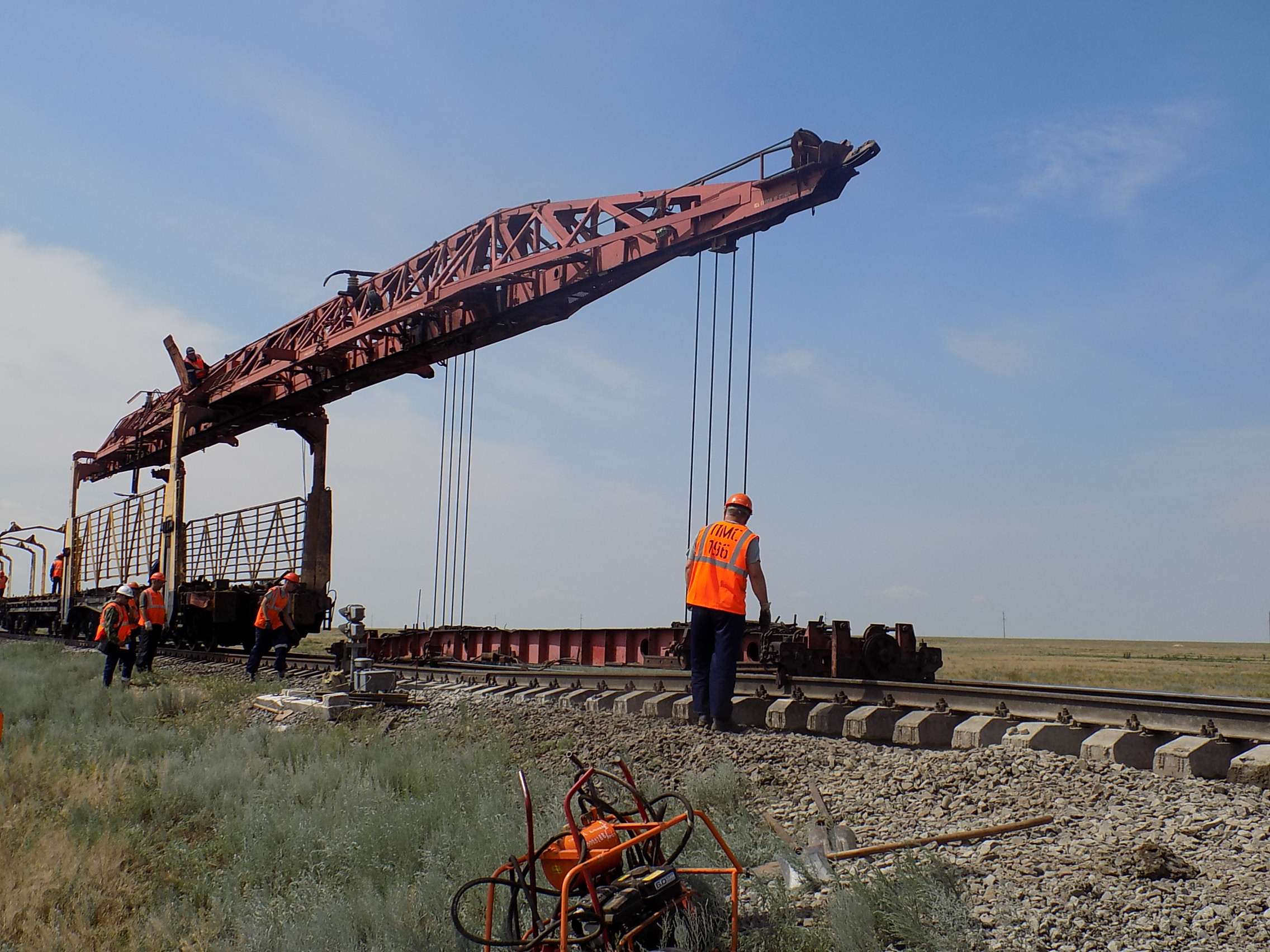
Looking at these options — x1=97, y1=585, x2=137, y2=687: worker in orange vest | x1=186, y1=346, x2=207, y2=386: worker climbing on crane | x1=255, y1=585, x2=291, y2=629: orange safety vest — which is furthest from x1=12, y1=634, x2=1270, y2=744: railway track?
x1=186, y1=346, x2=207, y2=386: worker climbing on crane

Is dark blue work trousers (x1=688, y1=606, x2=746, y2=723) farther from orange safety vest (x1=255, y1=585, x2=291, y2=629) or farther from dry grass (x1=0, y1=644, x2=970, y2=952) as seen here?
orange safety vest (x1=255, y1=585, x2=291, y2=629)

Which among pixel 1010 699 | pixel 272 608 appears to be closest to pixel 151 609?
pixel 272 608

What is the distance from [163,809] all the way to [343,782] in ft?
4.64

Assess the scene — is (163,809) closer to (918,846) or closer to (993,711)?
(918,846)

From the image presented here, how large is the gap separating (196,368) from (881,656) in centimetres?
1694

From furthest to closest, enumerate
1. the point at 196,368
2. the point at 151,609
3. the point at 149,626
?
the point at 196,368 < the point at 151,609 < the point at 149,626

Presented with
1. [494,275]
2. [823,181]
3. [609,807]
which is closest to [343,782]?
[609,807]

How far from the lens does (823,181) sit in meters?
10.4

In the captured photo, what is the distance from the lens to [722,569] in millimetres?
7965

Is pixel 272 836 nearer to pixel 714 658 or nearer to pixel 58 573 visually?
pixel 714 658

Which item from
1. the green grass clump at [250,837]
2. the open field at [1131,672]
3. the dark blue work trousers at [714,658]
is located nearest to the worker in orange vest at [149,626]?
the green grass clump at [250,837]

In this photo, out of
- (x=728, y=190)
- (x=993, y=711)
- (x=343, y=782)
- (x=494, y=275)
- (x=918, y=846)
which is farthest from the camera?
(x=494, y=275)

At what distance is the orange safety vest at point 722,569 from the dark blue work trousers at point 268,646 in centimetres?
866

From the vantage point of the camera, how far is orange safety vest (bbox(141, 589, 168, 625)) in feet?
53.7
